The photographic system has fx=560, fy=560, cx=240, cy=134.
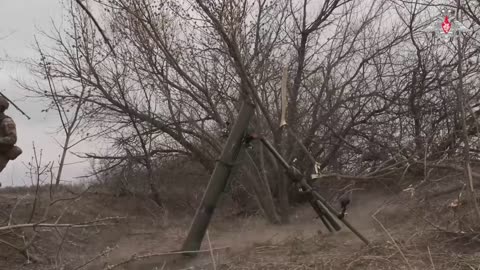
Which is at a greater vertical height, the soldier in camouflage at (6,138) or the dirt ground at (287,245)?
the soldier in camouflage at (6,138)

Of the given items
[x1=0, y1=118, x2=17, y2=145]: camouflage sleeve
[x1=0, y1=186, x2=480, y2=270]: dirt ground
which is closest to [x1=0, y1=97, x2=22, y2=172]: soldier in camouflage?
[x1=0, y1=118, x2=17, y2=145]: camouflage sleeve

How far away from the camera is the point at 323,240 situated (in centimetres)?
612

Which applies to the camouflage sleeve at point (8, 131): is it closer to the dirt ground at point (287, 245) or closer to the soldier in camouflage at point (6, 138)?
the soldier in camouflage at point (6, 138)

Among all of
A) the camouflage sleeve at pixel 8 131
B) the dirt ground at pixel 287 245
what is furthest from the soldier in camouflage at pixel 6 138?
the dirt ground at pixel 287 245

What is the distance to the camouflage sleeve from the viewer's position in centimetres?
711

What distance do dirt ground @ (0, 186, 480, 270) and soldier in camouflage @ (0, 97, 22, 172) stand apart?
2.34 ft

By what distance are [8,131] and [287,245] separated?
383cm

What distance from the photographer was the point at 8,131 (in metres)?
7.15

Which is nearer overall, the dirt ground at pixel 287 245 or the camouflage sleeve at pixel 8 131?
the dirt ground at pixel 287 245

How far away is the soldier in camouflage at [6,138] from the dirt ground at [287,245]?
714 millimetres

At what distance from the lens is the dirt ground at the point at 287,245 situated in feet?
16.6

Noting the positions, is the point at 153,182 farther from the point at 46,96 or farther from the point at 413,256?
the point at 413,256

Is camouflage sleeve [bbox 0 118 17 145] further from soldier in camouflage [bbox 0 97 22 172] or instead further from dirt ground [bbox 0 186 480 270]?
dirt ground [bbox 0 186 480 270]

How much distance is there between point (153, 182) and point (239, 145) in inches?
314
